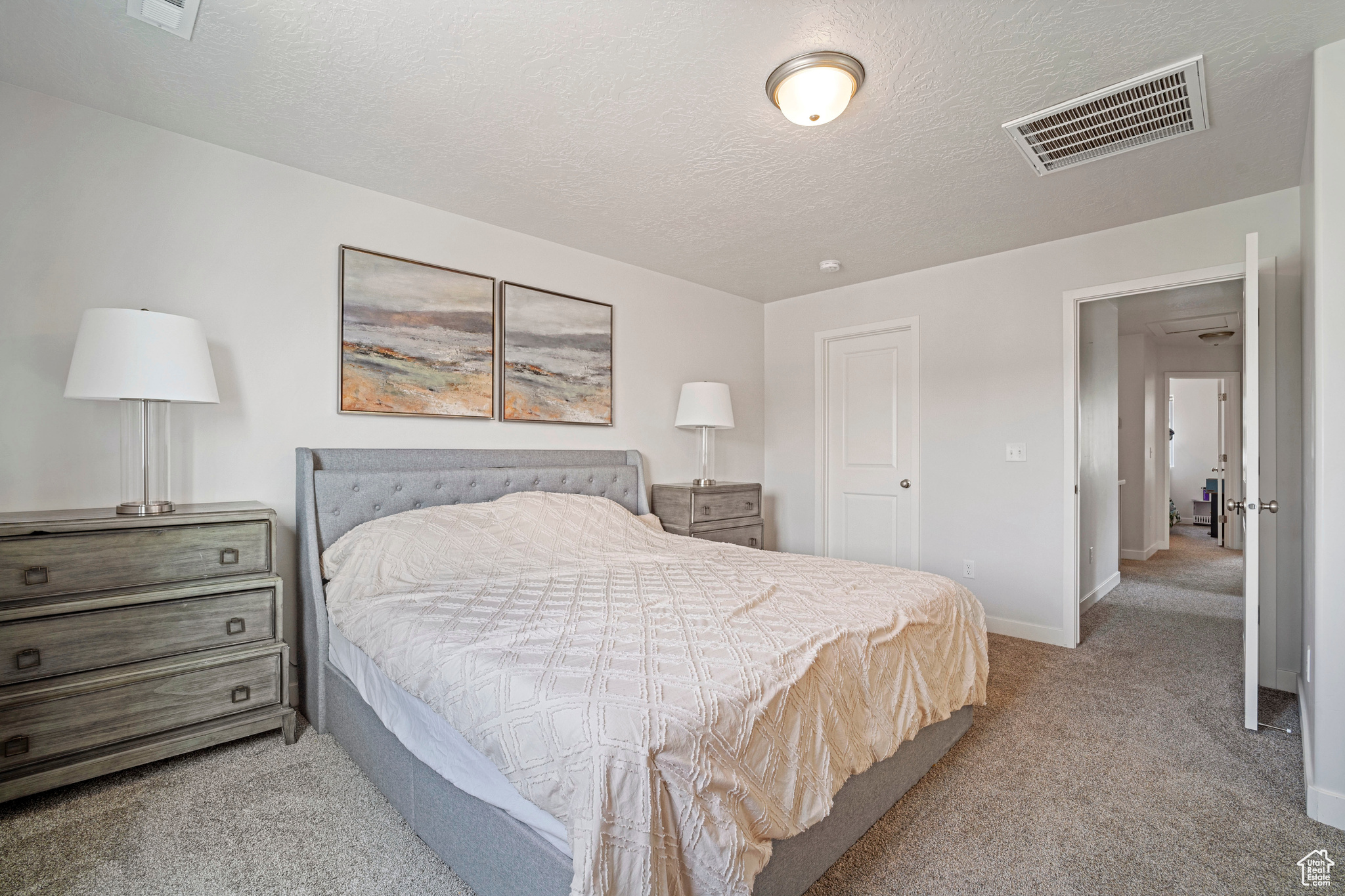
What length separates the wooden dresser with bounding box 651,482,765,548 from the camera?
3.78 m

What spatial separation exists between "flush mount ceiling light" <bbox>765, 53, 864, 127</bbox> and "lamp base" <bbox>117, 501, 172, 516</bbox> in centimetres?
252

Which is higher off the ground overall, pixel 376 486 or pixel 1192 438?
pixel 1192 438

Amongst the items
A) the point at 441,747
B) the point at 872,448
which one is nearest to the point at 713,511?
the point at 872,448

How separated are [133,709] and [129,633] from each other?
245 millimetres

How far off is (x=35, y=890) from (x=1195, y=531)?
10.7 meters

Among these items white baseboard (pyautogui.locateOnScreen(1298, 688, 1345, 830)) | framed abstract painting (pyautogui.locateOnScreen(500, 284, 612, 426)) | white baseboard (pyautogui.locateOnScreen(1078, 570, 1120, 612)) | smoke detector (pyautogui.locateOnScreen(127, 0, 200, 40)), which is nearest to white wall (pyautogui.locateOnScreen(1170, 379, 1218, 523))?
white baseboard (pyautogui.locateOnScreen(1078, 570, 1120, 612))

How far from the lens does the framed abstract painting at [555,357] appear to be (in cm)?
335

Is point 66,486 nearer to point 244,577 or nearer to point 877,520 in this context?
point 244,577

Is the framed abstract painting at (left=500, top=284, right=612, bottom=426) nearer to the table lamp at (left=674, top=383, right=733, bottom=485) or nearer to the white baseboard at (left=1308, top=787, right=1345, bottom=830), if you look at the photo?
the table lamp at (left=674, top=383, right=733, bottom=485)

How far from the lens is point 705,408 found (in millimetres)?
3990

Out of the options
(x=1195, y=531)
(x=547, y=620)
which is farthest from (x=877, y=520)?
(x=1195, y=531)

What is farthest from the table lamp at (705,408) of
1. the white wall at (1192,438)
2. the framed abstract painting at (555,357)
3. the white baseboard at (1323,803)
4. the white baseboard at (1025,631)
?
the white wall at (1192,438)

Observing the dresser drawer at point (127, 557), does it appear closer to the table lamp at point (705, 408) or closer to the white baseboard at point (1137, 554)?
the table lamp at point (705, 408)
